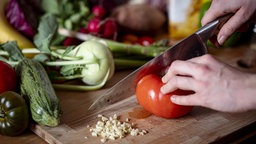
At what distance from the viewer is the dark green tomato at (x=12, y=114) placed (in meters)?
1.10

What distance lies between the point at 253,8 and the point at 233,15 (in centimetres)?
7

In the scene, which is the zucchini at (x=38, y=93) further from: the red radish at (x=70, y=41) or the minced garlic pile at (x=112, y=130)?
the red radish at (x=70, y=41)

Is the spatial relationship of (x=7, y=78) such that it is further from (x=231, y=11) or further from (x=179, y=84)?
(x=231, y=11)

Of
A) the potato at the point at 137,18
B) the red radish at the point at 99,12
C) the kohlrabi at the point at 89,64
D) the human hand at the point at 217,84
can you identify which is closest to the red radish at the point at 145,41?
the potato at the point at 137,18

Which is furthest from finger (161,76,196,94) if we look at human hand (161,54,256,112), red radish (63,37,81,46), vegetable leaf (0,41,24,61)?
red radish (63,37,81,46)

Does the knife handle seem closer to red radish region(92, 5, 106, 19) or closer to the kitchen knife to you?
the kitchen knife

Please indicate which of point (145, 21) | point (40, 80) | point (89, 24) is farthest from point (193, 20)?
point (40, 80)

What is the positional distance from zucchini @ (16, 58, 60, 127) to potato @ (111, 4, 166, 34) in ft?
2.51

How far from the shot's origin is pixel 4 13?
5.86ft

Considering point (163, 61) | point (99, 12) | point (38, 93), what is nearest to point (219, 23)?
point (163, 61)

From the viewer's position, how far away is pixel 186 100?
42.3 inches

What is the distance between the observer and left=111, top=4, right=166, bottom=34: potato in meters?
1.98

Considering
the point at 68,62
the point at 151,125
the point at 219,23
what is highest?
the point at 219,23

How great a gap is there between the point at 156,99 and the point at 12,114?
0.40 meters
